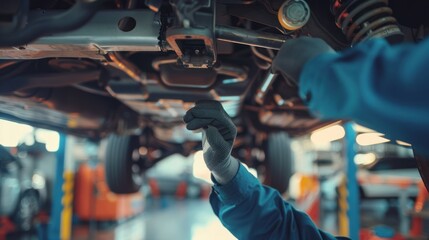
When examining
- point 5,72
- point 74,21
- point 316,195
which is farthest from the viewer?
point 316,195

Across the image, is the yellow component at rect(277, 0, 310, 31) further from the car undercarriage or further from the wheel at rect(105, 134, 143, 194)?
the wheel at rect(105, 134, 143, 194)

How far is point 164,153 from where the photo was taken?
3.53 metres

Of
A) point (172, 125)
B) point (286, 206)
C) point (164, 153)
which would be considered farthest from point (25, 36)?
point (164, 153)

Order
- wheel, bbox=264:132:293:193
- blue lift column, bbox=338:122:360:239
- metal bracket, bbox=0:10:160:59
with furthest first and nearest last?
1. blue lift column, bbox=338:122:360:239
2. wheel, bbox=264:132:293:193
3. metal bracket, bbox=0:10:160:59

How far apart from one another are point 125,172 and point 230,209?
199 cm

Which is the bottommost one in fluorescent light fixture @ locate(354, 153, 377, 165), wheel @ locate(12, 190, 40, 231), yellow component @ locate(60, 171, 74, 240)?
wheel @ locate(12, 190, 40, 231)

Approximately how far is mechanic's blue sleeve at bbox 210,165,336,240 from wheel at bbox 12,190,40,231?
4.47 m

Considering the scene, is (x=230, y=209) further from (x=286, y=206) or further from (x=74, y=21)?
(x=74, y=21)

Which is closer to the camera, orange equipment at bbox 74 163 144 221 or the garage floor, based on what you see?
the garage floor

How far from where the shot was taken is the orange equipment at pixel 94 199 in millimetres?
5750

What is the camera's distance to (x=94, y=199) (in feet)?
19.1

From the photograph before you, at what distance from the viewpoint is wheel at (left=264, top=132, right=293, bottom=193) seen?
9.79ft

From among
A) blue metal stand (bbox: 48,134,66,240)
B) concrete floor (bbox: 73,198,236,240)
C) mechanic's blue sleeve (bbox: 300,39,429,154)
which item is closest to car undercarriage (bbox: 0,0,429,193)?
mechanic's blue sleeve (bbox: 300,39,429,154)

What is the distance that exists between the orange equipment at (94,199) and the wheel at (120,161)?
8.09 feet
